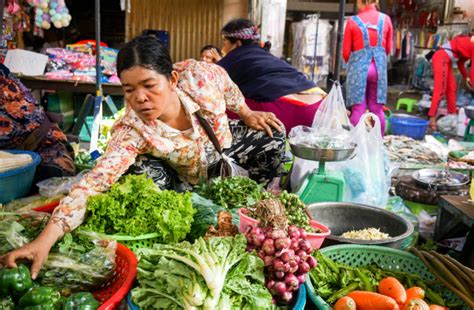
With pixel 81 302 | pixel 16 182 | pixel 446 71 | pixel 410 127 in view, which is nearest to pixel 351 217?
pixel 81 302

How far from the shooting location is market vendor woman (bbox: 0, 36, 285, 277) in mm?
2234

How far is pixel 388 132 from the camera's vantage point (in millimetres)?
7398

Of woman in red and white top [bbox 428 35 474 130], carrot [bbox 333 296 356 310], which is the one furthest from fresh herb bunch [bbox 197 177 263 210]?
woman in red and white top [bbox 428 35 474 130]

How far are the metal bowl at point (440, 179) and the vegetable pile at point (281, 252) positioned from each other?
81.3 inches

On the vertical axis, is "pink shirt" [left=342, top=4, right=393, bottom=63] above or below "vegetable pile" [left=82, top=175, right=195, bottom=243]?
above

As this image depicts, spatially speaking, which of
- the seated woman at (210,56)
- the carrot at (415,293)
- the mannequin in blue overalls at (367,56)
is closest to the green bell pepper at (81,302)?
the carrot at (415,293)

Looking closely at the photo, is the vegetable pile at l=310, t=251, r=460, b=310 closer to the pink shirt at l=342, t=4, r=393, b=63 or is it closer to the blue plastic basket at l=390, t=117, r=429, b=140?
the pink shirt at l=342, t=4, r=393, b=63

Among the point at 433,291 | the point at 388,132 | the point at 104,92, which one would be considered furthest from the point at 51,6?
the point at 433,291

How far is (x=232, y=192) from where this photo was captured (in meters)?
2.91

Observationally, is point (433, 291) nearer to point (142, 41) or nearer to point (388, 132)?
point (142, 41)

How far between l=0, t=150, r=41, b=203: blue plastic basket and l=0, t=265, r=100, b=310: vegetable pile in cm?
125

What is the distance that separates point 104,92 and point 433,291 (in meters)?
5.92

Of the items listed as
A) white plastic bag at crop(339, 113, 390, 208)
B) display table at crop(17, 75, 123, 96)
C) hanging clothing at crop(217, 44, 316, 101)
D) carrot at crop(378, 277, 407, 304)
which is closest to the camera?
carrot at crop(378, 277, 407, 304)

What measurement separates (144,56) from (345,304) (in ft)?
5.33
